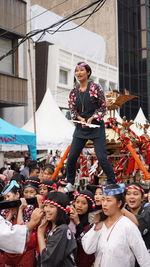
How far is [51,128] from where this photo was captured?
1097 cm

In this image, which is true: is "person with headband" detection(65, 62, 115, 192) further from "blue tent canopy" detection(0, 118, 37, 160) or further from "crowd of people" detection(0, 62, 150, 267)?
"blue tent canopy" detection(0, 118, 37, 160)

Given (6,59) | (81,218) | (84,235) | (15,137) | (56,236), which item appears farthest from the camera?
(6,59)

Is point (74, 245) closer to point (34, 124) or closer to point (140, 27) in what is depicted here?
point (34, 124)

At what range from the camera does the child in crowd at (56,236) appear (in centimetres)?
259

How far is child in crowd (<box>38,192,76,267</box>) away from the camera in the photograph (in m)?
2.59

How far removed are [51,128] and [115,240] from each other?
27.6 ft

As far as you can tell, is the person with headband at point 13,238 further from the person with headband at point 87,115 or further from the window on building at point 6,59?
the window on building at point 6,59

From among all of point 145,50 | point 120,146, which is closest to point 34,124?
point 120,146

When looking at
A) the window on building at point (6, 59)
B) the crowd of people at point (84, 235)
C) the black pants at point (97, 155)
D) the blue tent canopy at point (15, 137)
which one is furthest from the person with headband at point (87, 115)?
the window on building at point (6, 59)

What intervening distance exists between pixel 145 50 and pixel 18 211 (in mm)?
28919

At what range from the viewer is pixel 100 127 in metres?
3.92

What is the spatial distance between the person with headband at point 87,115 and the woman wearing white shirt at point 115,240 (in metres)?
0.96

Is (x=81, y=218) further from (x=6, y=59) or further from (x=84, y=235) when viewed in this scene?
(x=6, y=59)

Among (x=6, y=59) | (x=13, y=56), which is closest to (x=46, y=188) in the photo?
(x=6, y=59)
